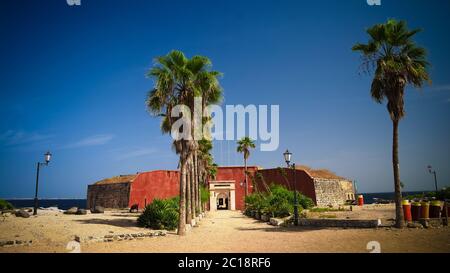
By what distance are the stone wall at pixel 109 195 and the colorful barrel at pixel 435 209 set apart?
37168mm

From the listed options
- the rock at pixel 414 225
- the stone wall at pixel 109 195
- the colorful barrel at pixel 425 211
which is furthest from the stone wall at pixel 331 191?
the stone wall at pixel 109 195

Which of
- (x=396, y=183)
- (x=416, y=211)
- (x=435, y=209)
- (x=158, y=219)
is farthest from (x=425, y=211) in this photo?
(x=158, y=219)

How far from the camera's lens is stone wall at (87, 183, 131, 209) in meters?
42.8

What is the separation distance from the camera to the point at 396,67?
13.0 metres

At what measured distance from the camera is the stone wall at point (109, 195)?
140 ft

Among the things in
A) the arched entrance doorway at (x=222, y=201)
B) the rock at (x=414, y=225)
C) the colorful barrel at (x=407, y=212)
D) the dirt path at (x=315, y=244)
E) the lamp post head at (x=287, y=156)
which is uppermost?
the lamp post head at (x=287, y=156)

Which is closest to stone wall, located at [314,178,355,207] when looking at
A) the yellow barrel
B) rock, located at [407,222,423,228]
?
the yellow barrel

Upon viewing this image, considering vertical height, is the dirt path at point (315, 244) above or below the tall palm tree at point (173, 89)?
below

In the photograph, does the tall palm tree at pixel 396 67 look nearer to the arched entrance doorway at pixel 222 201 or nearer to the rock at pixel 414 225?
the rock at pixel 414 225

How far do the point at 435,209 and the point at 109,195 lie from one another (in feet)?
139

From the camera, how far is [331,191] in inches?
1603

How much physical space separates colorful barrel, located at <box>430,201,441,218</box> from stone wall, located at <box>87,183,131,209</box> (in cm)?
3717
